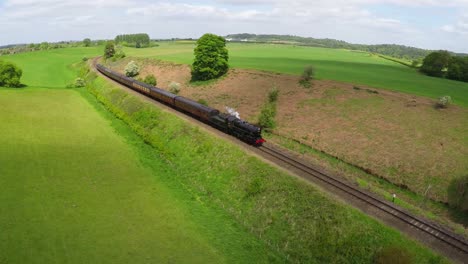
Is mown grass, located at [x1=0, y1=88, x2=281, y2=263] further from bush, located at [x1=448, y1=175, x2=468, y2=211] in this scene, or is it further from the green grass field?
bush, located at [x1=448, y1=175, x2=468, y2=211]

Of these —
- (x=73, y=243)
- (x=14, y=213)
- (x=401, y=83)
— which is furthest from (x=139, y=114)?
(x=401, y=83)

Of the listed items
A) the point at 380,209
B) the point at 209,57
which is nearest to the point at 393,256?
the point at 380,209

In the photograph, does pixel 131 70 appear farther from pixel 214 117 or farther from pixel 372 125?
pixel 372 125

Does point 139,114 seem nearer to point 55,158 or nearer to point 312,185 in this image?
point 55,158

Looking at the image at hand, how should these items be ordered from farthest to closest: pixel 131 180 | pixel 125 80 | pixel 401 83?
1. pixel 125 80
2. pixel 401 83
3. pixel 131 180

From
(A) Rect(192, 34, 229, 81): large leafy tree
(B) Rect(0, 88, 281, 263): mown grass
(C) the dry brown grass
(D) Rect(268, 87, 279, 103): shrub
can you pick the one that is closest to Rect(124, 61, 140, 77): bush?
(A) Rect(192, 34, 229, 81): large leafy tree

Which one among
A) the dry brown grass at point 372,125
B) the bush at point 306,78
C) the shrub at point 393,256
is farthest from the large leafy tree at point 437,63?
the shrub at point 393,256

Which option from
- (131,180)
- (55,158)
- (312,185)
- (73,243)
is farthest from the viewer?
(55,158)
